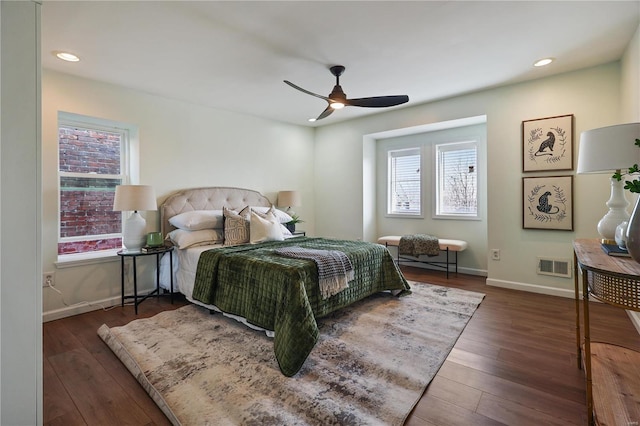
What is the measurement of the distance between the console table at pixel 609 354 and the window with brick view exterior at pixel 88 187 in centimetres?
432

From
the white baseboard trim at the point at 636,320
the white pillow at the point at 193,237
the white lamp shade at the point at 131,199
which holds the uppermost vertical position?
the white lamp shade at the point at 131,199

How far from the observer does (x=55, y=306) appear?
2951 mm

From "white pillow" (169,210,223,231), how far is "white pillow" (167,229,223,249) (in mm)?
51

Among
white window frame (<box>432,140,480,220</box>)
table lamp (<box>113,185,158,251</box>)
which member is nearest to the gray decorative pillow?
table lamp (<box>113,185,158,251</box>)

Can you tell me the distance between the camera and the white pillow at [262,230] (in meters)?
3.47

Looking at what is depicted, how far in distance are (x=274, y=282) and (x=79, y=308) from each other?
2.34 metres

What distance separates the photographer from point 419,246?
14.4 feet

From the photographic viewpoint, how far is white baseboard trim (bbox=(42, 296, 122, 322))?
9.51 ft

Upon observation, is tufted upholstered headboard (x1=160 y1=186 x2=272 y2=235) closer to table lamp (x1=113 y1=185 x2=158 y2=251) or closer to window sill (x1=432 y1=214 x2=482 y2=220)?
table lamp (x1=113 y1=185 x2=158 y2=251)

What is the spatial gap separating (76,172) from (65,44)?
4.47ft

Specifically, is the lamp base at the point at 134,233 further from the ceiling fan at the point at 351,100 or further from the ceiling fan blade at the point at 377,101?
the ceiling fan blade at the point at 377,101

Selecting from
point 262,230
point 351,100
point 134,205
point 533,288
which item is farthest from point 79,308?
point 533,288

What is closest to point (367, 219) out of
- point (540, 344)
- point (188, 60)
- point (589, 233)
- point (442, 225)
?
point (442, 225)

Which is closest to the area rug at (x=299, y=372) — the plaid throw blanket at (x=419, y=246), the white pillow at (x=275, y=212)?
the plaid throw blanket at (x=419, y=246)
